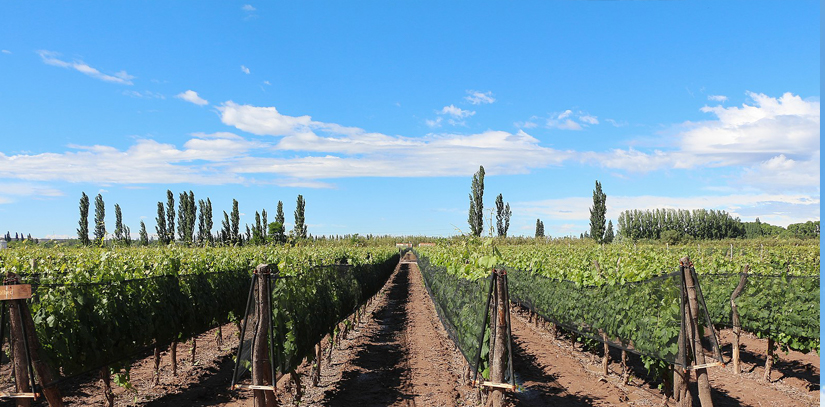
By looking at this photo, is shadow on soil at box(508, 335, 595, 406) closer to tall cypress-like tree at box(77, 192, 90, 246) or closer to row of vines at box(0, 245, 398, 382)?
row of vines at box(0, 245, 398, 382)

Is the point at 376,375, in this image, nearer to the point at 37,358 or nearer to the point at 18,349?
the point at 37,358

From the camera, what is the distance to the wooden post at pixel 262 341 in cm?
559

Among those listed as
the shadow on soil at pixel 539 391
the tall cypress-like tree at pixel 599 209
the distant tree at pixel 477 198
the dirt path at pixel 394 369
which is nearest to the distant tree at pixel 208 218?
the distant tree at pixel 477 198

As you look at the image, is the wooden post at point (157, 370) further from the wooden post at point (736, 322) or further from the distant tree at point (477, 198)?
the distant tree at point (477, 198)

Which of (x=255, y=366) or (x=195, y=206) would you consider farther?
(x=195, y=206)

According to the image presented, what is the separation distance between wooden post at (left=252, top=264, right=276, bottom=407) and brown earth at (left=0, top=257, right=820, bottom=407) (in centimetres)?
156

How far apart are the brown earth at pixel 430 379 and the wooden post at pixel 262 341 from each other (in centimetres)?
156

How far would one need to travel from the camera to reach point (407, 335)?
12484mm

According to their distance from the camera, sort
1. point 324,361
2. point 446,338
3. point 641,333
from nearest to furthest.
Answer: point 641,333 → point 324,361 → point 446,338

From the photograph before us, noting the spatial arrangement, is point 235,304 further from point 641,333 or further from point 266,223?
point 266,223

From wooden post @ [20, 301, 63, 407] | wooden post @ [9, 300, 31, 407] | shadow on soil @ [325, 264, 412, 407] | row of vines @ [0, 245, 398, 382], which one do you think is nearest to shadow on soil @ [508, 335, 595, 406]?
shadow on soil @ [325, 264, 412, 407]

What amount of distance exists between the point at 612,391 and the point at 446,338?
15.4ft

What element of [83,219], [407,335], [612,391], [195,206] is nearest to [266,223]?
[195,206]

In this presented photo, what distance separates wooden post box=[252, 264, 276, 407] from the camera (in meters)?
5.59
